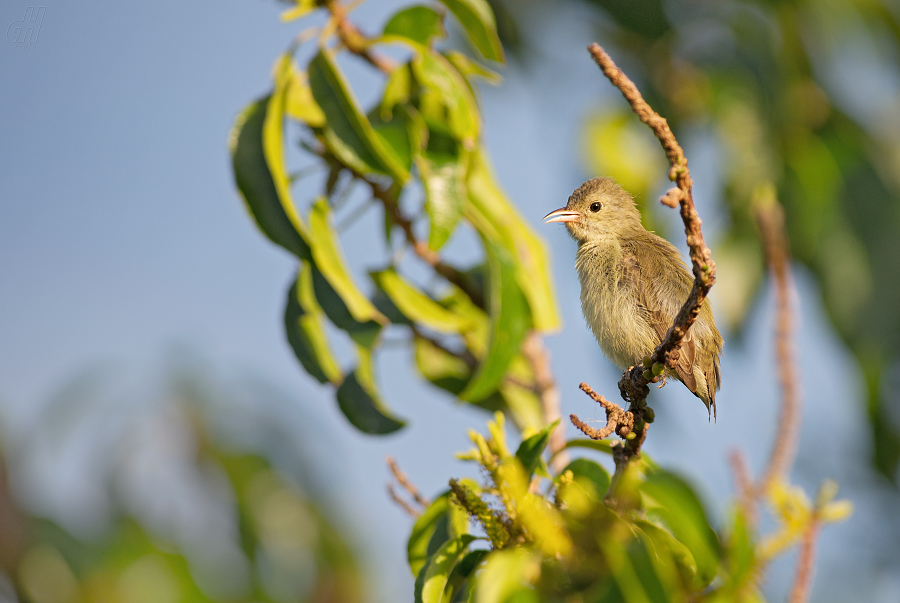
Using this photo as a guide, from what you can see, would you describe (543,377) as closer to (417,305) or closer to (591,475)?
(417,305)

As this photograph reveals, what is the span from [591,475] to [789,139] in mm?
3281

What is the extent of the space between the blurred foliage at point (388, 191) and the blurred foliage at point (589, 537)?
0.67 metres

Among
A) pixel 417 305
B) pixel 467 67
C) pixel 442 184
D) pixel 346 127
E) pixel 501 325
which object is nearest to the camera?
pixel 501 325

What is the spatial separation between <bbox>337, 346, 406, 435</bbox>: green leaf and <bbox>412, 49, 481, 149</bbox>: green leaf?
3.36ft

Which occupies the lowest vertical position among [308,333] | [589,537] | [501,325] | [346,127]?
[308,333]

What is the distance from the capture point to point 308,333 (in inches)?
135

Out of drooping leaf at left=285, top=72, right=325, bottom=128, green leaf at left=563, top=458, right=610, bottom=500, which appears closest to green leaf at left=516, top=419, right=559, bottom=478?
green leaf at left=563, top=458, right=610, bottom=500

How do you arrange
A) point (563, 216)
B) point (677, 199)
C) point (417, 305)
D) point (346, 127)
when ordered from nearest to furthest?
point (677, 199) → point (346, 127) → point (417, 305) → point (563, 216)

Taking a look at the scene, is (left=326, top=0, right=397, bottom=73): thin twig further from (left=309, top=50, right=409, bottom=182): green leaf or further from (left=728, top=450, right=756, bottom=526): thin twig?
(left=728, top=450, right=756, bottom=526): thin twig

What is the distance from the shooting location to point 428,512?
2623 millimetres

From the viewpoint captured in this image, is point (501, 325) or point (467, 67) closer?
point (501, 325)

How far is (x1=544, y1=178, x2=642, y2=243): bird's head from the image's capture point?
440cm

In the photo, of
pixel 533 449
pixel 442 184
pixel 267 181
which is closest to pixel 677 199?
pixel 533 449

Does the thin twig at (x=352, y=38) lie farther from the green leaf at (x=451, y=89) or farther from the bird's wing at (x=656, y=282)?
the bird's wing at (x=656, y=282)
